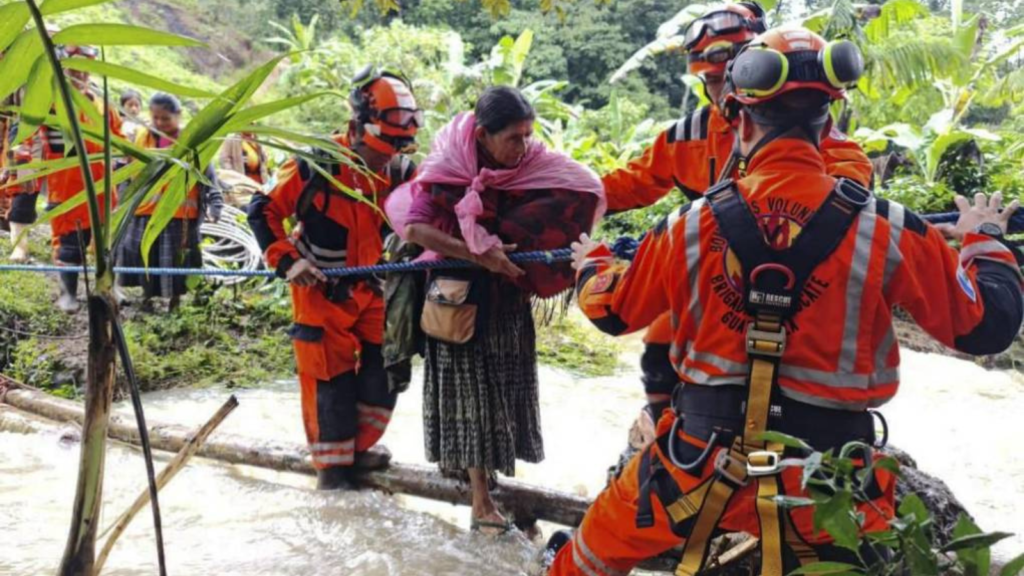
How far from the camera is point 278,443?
15.8ft

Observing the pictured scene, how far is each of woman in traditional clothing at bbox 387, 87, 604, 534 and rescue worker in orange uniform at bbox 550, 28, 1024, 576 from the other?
4.12 feet

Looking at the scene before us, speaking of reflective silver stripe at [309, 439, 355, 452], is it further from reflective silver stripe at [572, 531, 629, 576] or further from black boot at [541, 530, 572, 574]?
reflective silver stripe at [572, 531, 629, 576]

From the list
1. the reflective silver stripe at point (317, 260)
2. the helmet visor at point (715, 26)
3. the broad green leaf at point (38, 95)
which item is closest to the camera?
the broad green leaf at point (38, 95)

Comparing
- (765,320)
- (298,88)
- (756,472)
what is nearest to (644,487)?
(756,472)

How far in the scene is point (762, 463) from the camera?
214 centimetres

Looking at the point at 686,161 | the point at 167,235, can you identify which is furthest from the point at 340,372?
the point at 167,235

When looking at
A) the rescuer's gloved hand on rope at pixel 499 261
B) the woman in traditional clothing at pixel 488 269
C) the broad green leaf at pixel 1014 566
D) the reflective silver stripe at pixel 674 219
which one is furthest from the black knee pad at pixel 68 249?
the broad green leaf at pixel 1014 566

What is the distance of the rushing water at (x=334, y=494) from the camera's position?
371 cm

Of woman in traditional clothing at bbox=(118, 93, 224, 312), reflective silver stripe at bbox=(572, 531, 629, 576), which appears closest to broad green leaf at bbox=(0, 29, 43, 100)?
reflective silver stripe at bbox=(572, 531, 629, 576)

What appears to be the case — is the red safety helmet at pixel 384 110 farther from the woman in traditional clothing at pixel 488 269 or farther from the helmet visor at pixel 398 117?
the woman in traditional clothing at pixel 488 269

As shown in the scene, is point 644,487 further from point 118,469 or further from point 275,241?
point 118,469

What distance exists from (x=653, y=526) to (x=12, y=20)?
1.83 meters

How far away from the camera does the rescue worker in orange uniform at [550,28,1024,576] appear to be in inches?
85.4

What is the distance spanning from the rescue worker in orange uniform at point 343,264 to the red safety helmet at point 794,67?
83.6 inches
